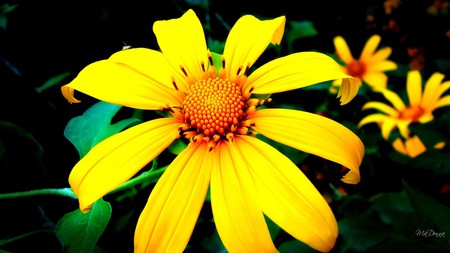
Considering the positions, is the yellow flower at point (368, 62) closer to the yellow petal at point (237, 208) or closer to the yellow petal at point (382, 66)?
the yellow petal at point (382, 66)

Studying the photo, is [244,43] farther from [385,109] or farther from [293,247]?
[385,109]

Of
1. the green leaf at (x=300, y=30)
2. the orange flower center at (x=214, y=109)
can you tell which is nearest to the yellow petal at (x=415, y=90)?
the green leaf at (x=300, y=30)

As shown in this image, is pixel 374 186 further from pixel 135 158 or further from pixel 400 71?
pixel 135 158

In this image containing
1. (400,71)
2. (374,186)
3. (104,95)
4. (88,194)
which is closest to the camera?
(88,194)

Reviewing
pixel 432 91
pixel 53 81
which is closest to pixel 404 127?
pixel 432 91

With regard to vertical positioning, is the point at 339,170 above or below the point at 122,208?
below

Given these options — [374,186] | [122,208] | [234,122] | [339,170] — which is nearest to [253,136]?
[234,122]

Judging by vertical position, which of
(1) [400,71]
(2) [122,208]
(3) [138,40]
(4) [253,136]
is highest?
(3) [138,40]
